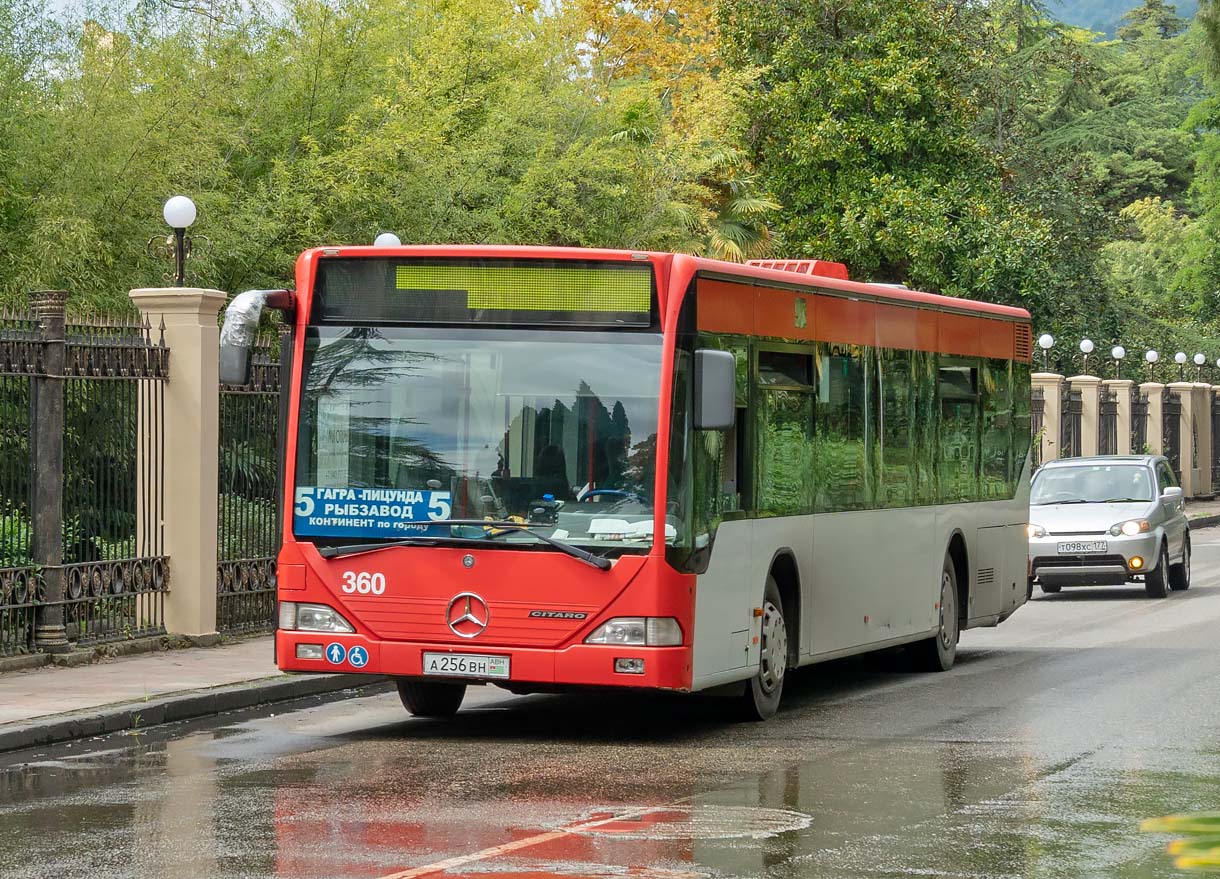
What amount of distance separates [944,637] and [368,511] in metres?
6.15

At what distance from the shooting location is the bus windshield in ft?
35.5

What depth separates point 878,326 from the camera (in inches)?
555

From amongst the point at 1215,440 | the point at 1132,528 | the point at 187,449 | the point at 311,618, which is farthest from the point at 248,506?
the point at 1215,440

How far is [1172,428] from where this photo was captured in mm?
51500

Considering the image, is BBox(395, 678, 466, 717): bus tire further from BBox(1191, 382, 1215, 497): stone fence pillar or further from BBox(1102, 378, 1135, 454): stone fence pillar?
BBox(1191, 382, 1215, 497): stone fence pillar

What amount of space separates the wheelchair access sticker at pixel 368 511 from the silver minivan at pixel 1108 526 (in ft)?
46.1

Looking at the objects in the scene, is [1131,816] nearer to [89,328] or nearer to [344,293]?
[344,293]

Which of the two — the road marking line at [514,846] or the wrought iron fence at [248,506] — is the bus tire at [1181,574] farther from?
the road marking line at [514,846]

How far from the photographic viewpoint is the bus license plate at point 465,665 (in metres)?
10.8

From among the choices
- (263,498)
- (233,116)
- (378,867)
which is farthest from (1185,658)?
(233,116)

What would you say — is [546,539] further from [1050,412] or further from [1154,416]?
[1154,416]

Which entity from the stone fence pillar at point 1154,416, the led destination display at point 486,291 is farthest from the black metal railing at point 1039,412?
the led destination display at point 486,291

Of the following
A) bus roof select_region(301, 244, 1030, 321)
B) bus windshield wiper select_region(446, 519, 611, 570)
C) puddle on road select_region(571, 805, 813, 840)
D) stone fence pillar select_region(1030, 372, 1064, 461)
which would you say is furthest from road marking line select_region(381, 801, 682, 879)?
stone fence pillar select_region(1030, 372, 1064, 461)

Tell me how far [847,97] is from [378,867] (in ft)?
107
